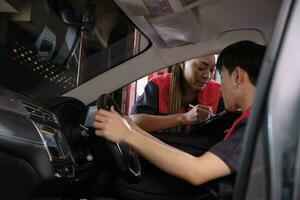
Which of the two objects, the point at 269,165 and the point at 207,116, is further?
the point at 207,116

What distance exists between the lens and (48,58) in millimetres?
2355

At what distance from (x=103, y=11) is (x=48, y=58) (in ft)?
1.33

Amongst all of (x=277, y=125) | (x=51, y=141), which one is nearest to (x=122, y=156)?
(x=51, y=141)

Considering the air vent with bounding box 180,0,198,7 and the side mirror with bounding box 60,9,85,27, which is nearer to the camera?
the air vent with bounding box 180,0,198,7

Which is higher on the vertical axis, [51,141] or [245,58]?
[245,58]

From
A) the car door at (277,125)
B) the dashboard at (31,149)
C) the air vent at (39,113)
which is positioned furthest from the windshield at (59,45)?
the car door at (277,125)

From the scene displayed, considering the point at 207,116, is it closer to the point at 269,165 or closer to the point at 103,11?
the point at 103,11

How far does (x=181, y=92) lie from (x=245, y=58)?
1.11 metres

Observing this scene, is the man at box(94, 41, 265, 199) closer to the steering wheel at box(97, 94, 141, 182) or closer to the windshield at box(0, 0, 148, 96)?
the steering wheel at box(97, 94, 141, 182)

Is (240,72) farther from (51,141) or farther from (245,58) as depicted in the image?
(51,141)

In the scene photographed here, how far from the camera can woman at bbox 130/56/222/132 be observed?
7.77ft

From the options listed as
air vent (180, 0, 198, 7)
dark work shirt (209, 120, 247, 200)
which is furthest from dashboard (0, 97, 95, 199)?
air vent (180, 0, 198, 7)

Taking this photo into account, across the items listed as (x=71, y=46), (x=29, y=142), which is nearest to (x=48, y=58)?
(x=71, y=46)

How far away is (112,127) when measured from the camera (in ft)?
4.18
